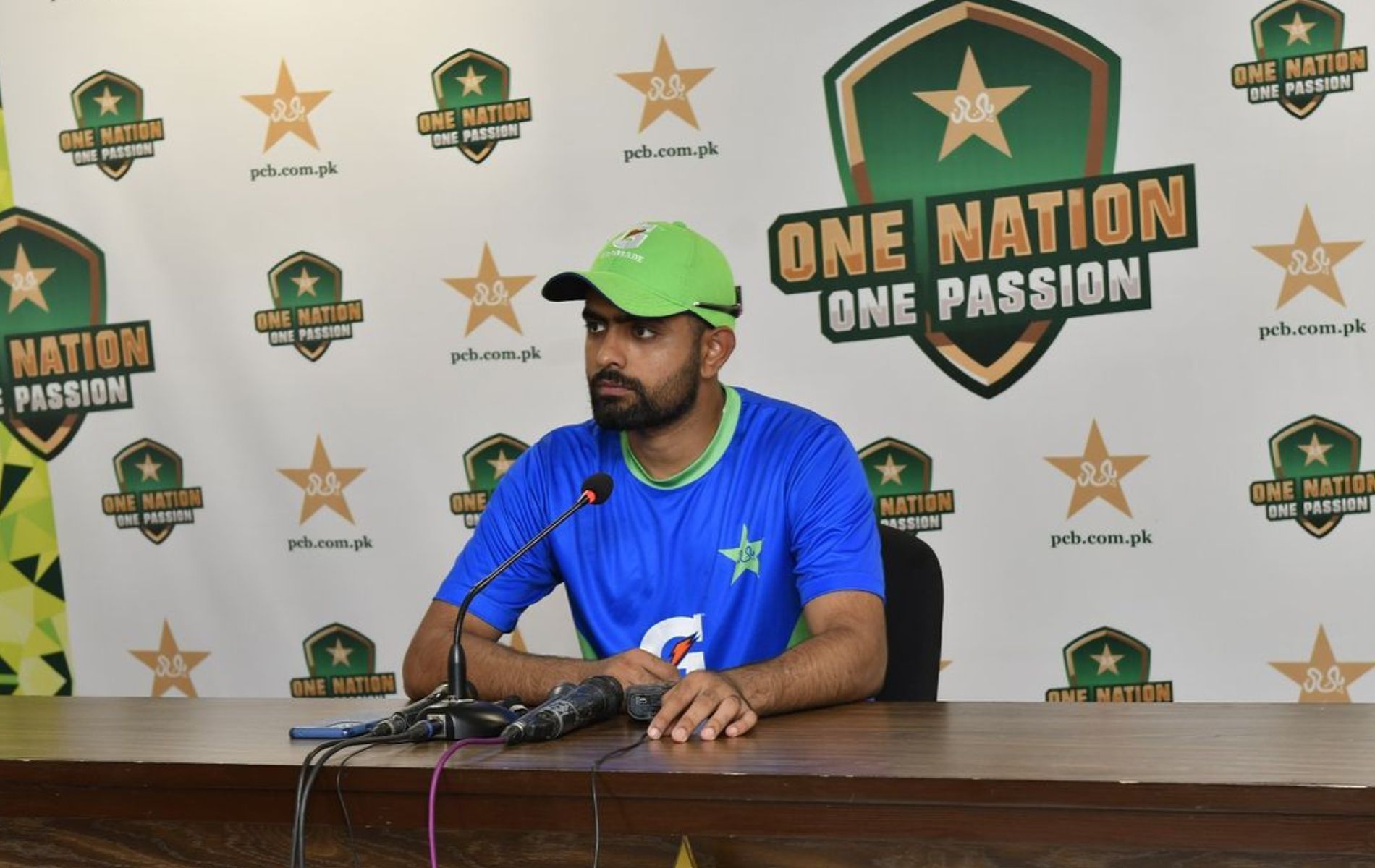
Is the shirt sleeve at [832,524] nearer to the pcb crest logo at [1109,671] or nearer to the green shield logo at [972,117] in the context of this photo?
the green shield logo at [972,117]

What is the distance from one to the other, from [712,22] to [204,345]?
156 centimetres

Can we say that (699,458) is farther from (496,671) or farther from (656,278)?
(496,671)

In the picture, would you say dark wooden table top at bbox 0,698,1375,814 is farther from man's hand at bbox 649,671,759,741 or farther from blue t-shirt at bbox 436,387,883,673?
blue t-shirt at bbox 436,387,883,673

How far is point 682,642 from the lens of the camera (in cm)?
227

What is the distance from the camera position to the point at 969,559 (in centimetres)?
343

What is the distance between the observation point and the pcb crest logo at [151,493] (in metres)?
3.92

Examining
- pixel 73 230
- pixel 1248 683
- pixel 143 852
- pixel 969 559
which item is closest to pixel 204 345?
pixel 73 230

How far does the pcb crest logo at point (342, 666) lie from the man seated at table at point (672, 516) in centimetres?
153

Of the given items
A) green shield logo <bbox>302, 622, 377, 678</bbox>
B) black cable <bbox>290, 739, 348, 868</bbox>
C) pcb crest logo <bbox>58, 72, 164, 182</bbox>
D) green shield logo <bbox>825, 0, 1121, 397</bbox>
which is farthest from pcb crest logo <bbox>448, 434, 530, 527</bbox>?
black cable <bbox>290, 739, 348, 868</bbox>

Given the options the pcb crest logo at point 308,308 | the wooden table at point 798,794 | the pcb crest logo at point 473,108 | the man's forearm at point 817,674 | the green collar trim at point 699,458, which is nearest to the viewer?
the wooden table at point 798,794

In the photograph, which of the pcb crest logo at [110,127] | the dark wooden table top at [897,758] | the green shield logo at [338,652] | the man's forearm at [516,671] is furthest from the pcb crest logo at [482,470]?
the dark wooden table top at [897,758]

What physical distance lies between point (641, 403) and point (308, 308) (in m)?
1.80

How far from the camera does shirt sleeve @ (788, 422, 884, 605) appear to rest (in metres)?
2.18

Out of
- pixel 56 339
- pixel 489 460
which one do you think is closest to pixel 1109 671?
pixel 489 460
